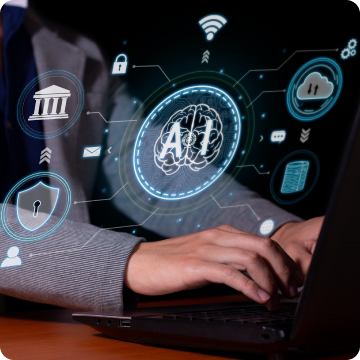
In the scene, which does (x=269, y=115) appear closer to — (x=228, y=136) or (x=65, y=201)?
(x=228, y=136)

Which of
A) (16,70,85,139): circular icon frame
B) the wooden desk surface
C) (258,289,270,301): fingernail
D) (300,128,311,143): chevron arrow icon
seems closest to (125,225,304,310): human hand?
(258,289,270,301): fingernail

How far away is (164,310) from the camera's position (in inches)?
27.4

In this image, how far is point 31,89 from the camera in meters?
0.75

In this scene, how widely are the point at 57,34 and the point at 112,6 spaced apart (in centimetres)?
11

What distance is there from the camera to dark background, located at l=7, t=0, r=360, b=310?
805mm

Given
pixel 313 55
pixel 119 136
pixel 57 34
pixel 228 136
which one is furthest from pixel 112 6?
pixel 313 55

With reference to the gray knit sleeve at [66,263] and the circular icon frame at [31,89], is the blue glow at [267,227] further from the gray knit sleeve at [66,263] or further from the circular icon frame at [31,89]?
the circular icon frame at [31,89]

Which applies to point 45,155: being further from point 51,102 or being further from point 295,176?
point 295,176

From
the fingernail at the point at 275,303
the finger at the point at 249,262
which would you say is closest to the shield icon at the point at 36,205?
the finger at the point at 249,262

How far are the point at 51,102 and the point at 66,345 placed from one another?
14.6 inches

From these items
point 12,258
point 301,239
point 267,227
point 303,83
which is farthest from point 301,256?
point 12,258

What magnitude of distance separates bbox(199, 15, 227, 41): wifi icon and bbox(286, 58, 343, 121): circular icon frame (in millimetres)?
202

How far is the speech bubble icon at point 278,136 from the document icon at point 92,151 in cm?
38

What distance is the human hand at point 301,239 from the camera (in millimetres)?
870
